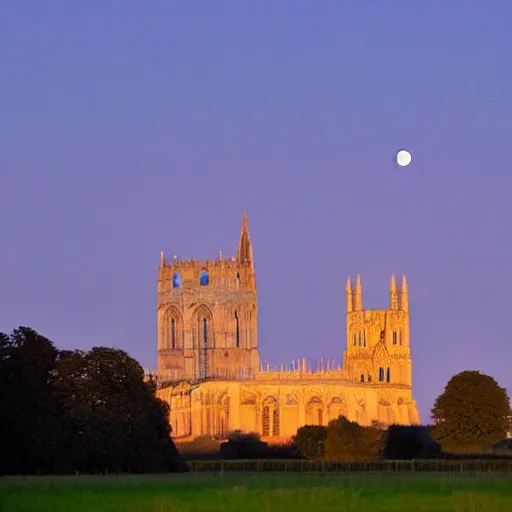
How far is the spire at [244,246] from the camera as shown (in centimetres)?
16750

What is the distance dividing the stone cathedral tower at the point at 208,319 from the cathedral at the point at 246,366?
9cm

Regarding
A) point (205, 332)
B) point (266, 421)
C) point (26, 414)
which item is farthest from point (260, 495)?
point (205, 332)

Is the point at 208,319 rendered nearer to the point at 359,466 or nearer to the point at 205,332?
the point at 205,332

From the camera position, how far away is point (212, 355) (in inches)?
6378

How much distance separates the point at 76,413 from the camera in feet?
223

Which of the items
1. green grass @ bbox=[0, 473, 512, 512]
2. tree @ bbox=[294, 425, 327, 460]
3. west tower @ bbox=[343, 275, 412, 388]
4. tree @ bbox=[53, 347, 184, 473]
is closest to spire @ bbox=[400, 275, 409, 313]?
west tower @ bbox=[343, 275, 412, 388]

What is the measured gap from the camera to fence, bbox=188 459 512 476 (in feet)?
250

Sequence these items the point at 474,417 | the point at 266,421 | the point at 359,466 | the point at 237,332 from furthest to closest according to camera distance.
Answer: the point at 237,332 → the point at 266,421 → the point at 474,417 → the point at 359,466

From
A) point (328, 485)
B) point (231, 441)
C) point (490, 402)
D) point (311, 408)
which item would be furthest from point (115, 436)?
point (311, 408)

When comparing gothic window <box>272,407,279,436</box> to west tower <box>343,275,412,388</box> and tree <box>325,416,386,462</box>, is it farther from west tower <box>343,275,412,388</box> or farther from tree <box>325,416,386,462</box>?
tree <box>325,416,386,462</box>

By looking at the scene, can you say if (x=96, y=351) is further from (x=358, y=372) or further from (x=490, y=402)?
(x=358, y=372)

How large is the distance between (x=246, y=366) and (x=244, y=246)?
1341 centimetres

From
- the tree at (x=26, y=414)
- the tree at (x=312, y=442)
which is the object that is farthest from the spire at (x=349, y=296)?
the tree at (x=26, y=414)

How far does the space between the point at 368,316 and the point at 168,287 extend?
1790 centimetres
